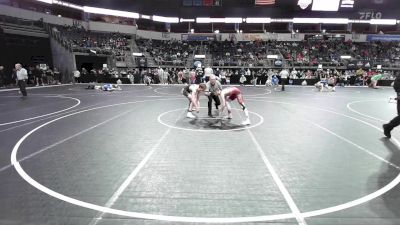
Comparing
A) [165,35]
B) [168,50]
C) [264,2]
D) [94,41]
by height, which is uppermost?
[264,2]

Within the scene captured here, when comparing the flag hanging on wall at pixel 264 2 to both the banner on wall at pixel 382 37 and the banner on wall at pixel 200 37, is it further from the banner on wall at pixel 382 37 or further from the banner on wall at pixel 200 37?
the banner on wall at pixel 382 37

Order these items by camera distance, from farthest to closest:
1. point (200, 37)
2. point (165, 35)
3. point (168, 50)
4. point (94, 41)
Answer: point (165, 35) → point (200, 37) → point (168, 50) → point (94, 41)

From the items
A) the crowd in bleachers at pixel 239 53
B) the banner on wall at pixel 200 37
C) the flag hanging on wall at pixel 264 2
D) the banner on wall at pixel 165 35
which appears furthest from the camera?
the banner on wall at pixel 165 35

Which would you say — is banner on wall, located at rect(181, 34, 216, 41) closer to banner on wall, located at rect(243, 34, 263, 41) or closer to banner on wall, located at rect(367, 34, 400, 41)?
banner on wall, located at rect(243, 34, 263, 41)

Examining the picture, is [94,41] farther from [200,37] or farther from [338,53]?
[338,53]

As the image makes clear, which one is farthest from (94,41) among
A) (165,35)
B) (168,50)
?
(165,35)

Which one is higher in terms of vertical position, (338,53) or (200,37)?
(200,37)

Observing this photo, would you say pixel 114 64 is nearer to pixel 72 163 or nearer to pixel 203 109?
pixel 203 109

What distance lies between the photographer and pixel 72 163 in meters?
6.13

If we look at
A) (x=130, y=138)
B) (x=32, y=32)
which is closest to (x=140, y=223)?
(x=130, y=138)

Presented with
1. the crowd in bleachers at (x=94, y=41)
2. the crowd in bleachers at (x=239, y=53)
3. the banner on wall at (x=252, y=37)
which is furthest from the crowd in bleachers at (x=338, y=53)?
the crowd in bleachers at (x=94, y=41)

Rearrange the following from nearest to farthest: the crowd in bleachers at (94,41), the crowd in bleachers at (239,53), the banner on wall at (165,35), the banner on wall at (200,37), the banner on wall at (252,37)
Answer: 1. the crowd in bleachers at (94,41)
2. the crowd in bleachers at (239,53)
3. the banner on wall at (200,37)
4. the banner on wall at (252,37)
5. the banner on wall at (165,35)

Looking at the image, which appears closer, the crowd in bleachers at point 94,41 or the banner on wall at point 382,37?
the crowd in bleachers at point 94,41

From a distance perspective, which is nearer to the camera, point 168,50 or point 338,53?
point 338,53
